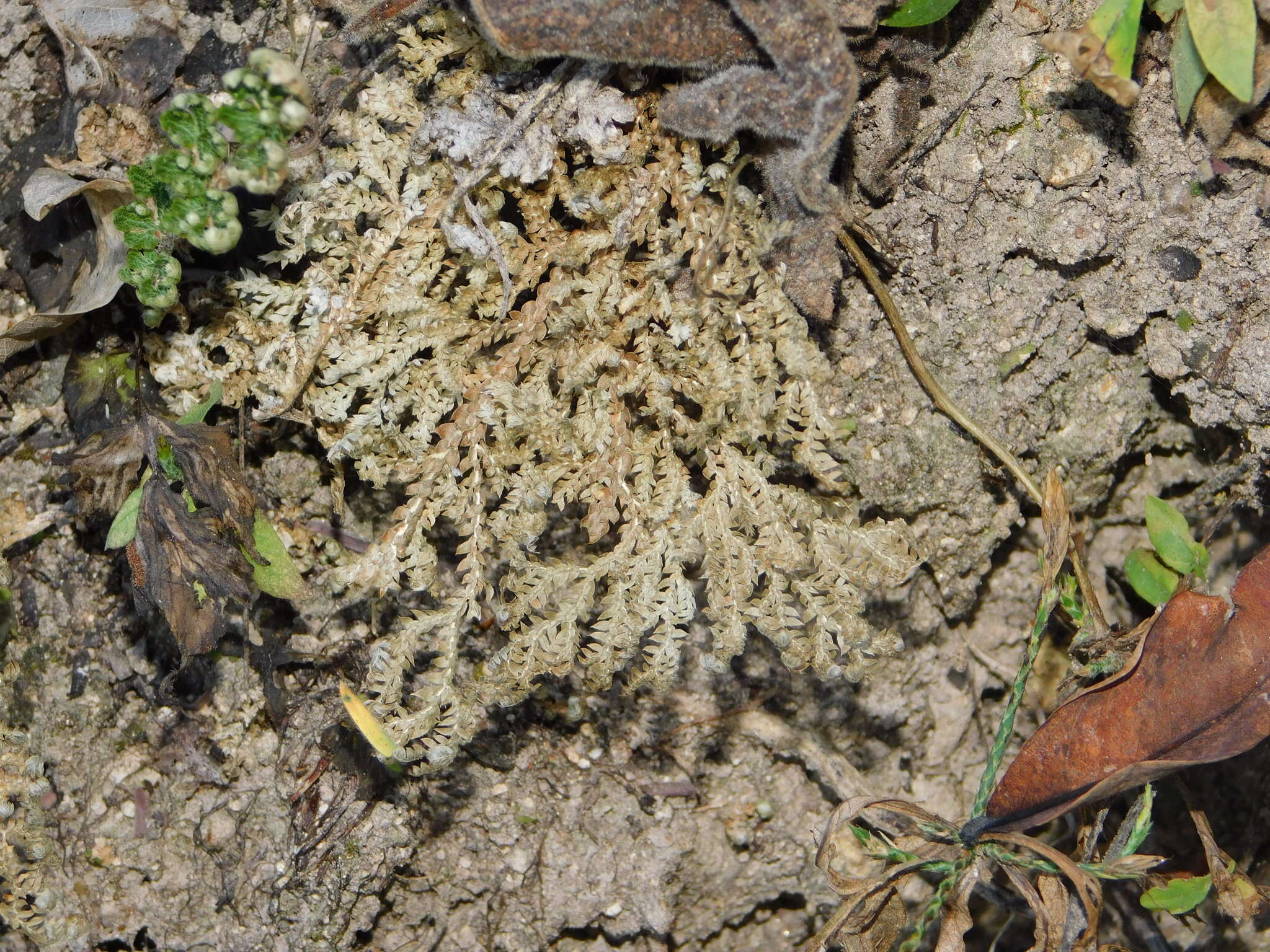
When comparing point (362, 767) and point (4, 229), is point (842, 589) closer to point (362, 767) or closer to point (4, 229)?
point (362, 767)

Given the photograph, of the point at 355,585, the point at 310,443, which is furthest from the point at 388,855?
the point at 310,443

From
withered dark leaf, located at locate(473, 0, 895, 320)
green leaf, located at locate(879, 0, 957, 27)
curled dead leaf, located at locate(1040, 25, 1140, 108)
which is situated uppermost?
curled dead leaf, located at locate(1040, 25, 1140, 108)

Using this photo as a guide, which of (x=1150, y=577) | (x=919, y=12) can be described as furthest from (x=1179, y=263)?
(x=919, y=12)

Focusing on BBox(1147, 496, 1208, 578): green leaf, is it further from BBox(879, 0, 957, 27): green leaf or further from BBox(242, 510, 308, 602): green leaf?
BBox(242, 510, 308, 602): green leaf

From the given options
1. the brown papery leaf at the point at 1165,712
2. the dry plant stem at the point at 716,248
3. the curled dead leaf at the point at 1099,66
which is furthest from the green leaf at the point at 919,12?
the brown papery leaf at the point at 1165,712

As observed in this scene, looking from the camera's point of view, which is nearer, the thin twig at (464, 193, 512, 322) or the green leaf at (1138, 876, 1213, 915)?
the thin twig at (464, 193, 512, 322)

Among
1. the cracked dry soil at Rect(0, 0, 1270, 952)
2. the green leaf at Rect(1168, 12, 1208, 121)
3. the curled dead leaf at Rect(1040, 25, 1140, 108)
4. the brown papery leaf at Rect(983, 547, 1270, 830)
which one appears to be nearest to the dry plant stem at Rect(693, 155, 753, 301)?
the cracked dry soil at Rect(0, 0, 1270, 952)
